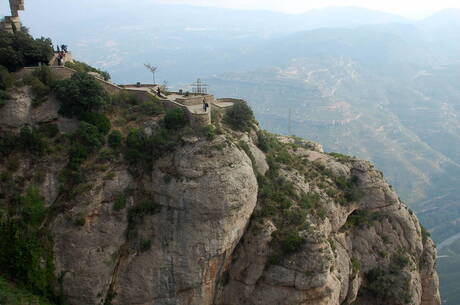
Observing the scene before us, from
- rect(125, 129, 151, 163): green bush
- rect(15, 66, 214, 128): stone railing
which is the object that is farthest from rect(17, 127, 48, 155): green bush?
rect(15, 66, 214, 128): stone railing

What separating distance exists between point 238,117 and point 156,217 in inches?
548

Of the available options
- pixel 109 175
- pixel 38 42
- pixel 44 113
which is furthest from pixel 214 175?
pixel 38 42

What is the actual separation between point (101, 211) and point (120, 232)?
7.36 feet

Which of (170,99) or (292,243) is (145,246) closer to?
(292,243)

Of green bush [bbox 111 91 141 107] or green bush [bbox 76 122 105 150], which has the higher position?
green bush [bbox 111 91 141 107]

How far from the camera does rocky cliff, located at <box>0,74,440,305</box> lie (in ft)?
103

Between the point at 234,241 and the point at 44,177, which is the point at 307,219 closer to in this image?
the point at 234,241

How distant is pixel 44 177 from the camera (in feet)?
106

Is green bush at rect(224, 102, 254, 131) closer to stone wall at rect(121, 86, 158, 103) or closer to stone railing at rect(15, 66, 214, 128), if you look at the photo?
stone railing at rect(15, 66, 214, 128)

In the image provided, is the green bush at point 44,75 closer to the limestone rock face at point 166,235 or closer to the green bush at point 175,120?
the green bush at point 175,120

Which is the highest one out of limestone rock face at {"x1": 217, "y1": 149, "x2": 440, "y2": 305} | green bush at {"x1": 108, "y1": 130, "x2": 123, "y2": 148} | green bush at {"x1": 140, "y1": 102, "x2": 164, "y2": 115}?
green bush at {"x1": 140, "y1": 102, "x2": 164, "y2": 115}

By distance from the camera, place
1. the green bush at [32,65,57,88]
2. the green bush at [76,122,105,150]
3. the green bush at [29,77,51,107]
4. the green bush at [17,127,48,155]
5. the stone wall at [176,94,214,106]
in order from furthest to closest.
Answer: the stone wall at [176,94,214,106]
the green bush at [32,65,57,88]
the green bush at [29,77,51,107]
the green bush at [76,122,105,150]
the green bush at [17,127,48,155]

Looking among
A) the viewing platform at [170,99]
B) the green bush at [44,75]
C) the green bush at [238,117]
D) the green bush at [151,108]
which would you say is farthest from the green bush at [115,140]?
the green bush at [238,117]

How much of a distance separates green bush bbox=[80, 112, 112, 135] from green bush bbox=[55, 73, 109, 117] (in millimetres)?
503
